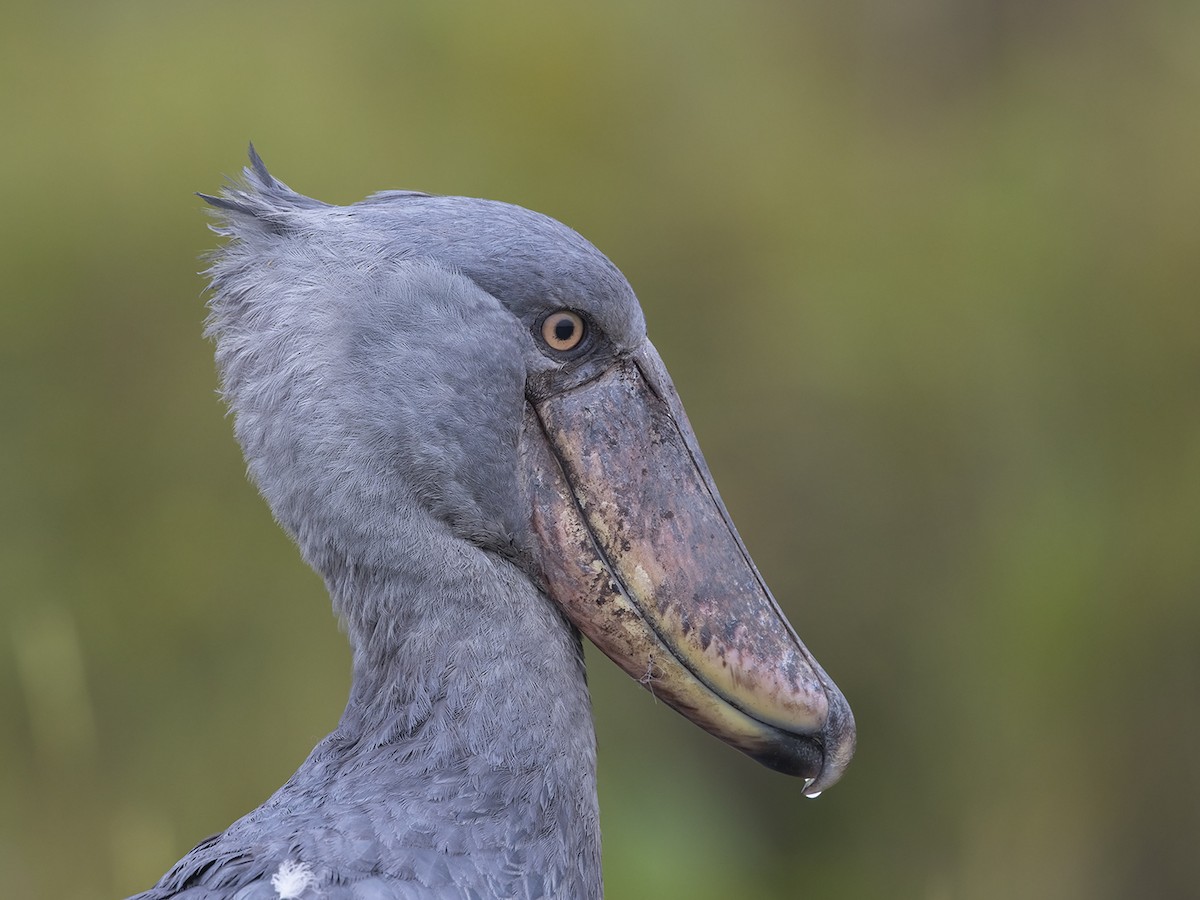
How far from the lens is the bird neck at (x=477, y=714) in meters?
1.61

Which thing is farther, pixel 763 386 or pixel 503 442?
pixel 763 386

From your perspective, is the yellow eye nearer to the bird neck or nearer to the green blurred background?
the bird neck

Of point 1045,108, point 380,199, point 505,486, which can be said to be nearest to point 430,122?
point 1045,108

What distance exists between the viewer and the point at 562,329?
1.73 m

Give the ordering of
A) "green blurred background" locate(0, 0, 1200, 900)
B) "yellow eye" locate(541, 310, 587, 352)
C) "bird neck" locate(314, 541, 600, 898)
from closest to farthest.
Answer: "bird neck" locate(314, 541, 600, 898)
"yellow eye" locate(541, 310, 587, 352)
"green blurred background" locate(0, 0, 1200, 900)

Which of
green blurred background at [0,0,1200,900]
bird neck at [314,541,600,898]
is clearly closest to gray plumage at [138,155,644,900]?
bird neck at [314,541,600,898]

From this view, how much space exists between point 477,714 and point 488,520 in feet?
0.80

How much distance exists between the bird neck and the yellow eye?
0.29 metres

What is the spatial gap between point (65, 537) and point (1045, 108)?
3123mm

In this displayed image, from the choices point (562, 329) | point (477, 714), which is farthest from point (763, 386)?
point (477, 714)

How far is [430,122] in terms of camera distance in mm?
3971

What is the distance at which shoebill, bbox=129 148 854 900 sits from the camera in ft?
5.44

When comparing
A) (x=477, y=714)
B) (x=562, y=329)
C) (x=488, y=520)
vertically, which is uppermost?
(x=562, y=329)

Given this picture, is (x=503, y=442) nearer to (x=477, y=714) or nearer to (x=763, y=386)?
(x=477, y=714)
